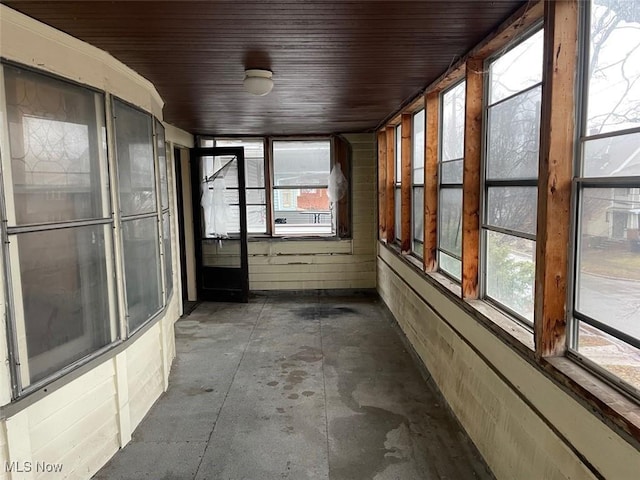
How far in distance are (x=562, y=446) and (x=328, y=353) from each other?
9.91 feet

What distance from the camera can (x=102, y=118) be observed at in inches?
107

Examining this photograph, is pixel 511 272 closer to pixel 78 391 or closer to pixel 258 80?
pixel 258 80

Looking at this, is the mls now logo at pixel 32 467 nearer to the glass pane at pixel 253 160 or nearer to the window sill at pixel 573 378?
the window sill at pixel 573 378

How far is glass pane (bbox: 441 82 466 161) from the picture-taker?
11.2 ft

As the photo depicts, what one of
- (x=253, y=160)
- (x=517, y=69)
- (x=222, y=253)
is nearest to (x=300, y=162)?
(x=253, y=160)

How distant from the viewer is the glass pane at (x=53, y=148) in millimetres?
2133

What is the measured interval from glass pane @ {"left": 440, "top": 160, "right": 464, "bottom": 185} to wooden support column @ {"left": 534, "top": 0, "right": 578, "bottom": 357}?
1399mm

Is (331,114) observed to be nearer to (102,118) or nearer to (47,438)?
(102,118)

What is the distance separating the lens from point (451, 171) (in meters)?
3.57

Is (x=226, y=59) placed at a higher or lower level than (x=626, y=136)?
higher

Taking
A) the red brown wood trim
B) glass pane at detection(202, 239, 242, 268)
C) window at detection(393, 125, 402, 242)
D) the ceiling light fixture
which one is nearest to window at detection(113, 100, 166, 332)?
the ceiling light fixture

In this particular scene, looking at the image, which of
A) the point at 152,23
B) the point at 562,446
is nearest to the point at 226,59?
the point at 152,23

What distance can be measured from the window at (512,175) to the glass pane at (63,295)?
94.1 inches

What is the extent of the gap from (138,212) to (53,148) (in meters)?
0.88
